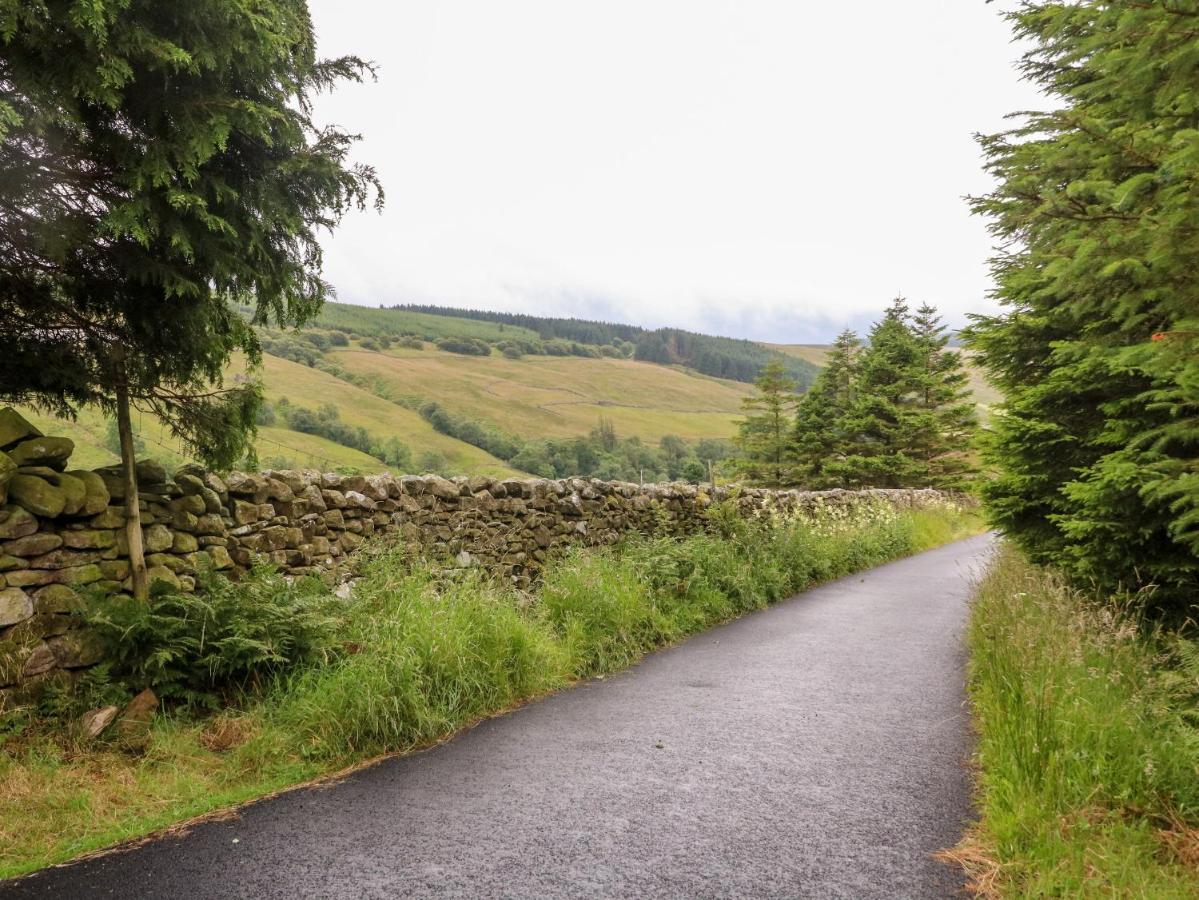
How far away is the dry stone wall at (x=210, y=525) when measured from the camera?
4680 mm

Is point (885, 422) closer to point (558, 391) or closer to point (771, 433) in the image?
point (771, 433)

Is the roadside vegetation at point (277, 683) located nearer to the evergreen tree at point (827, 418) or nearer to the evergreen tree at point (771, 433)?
the evergreen tree at point (827, 418)

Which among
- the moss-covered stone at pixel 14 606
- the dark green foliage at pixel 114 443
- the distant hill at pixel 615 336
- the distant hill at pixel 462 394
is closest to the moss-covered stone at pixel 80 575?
the moss-covered stone at pixel 14 606

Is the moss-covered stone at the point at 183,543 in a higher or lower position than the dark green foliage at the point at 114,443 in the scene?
lower

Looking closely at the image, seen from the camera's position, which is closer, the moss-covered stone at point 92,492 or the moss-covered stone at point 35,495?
the moss-covered stone at point 35,495

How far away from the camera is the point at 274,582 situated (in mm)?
5750

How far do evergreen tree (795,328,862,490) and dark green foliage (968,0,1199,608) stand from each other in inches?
923

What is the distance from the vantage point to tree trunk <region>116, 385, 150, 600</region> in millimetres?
5238

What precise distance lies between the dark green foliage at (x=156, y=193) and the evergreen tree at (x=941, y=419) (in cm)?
2887

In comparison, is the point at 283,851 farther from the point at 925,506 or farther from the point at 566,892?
the point at 925,506

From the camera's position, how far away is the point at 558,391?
103312mm

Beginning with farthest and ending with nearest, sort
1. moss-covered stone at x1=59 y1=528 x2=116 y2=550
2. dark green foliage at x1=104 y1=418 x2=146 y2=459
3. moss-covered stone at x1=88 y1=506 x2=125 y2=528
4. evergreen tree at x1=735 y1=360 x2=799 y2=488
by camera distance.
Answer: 1. evergreen tree at x1=735 y1=360 x2=799 y2=488
2. dark green foliage at x1=104 y1=418 x2=146 y2=459
3. moss-covered stone at x1=88 y1=506 x2=125 y2=528
4. moss-covered stone at x1=59 y1=528 x2=116 y2=550

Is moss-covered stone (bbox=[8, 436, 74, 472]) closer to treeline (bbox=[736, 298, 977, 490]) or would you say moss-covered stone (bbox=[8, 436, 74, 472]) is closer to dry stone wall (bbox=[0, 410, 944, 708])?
dry stone wall (bbox=[0, 410, 944, 708])

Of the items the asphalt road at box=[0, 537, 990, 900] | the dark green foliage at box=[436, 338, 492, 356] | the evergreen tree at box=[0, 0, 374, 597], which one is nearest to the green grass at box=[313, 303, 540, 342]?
the dark green foliage at box=[436, 338, 492, 356]
